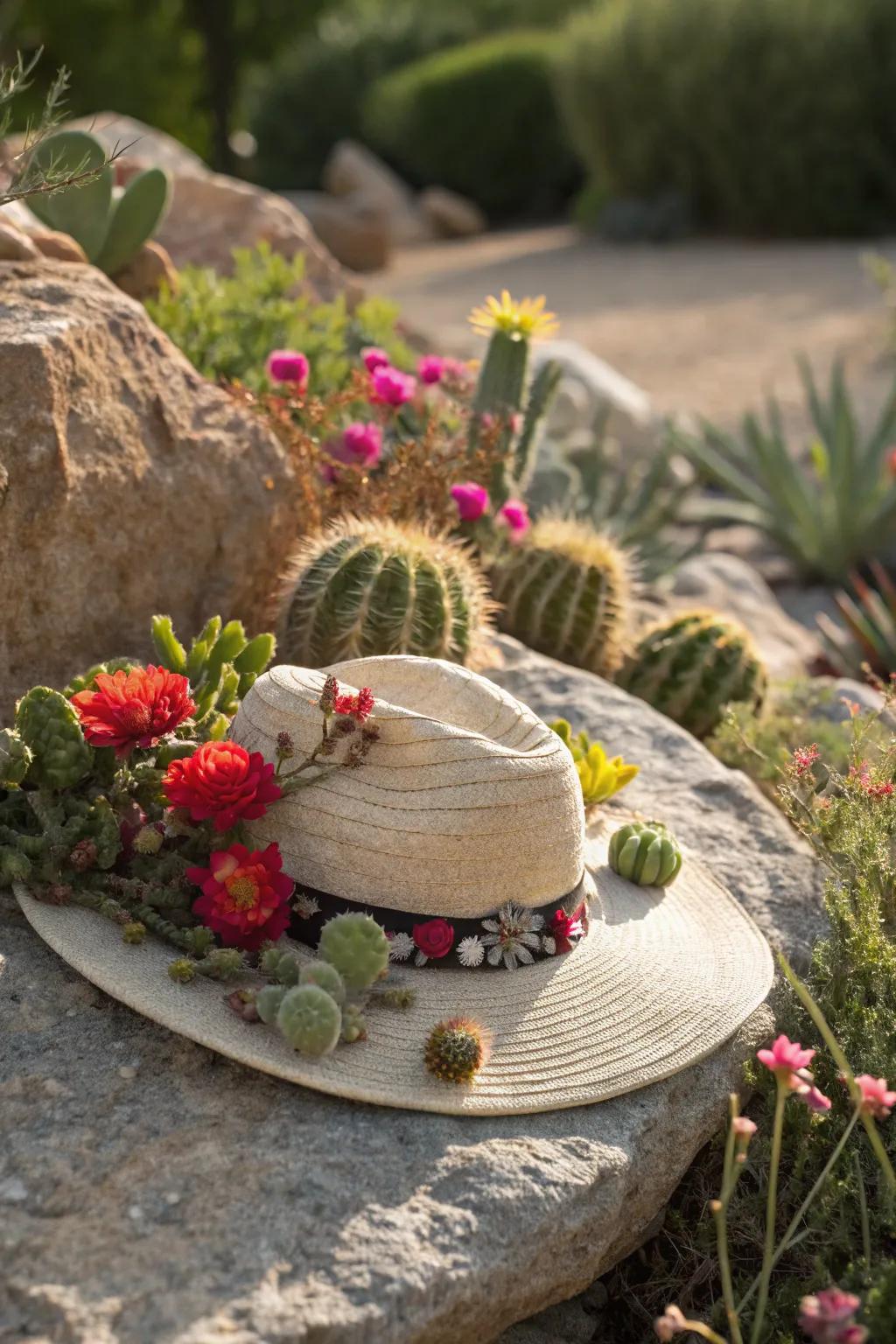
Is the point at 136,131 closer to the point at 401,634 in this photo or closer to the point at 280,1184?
the point at 401,634

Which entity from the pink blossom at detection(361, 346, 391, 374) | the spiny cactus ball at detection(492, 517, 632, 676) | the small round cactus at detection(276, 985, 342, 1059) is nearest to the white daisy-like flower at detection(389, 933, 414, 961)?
the small round cactus at detection(276, 985, 342, 1059)

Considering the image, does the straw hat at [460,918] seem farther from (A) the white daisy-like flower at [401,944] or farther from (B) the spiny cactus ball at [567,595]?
(B) the spiny cactus ball at [567,595]

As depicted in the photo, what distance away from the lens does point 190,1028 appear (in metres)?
2.16

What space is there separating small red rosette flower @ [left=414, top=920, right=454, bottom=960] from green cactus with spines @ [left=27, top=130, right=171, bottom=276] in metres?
2.61

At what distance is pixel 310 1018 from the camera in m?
2.09

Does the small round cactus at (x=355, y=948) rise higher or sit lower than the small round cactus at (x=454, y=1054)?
higher

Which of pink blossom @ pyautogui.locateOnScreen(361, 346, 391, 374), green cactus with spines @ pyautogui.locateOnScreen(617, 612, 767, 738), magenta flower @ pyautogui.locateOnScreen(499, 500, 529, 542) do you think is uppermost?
pink blossom @ pyautogui.locateOnScreen(361, 346, 391, 374)

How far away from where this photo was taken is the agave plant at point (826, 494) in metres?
6.49

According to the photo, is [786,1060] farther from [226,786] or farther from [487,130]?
[487,130]

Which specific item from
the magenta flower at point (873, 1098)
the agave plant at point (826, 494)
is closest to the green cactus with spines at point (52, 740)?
the magenta flower at point (873, 1098)

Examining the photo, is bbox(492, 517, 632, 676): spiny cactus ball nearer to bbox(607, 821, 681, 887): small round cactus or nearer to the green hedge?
bbox(607, 821, 681, 887): small round cactus

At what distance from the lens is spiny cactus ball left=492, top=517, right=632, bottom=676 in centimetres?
417

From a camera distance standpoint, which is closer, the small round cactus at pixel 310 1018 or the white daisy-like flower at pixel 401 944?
the small round cactus at pixel 310 1018

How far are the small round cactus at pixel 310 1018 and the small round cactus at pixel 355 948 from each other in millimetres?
97
